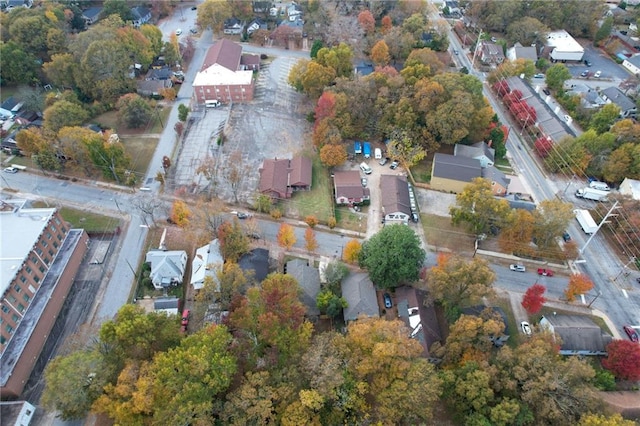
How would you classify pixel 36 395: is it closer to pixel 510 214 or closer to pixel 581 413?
pixel 581 413

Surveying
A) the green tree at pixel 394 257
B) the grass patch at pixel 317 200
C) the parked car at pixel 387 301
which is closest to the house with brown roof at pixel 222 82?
the grass patch at pixel 317 200

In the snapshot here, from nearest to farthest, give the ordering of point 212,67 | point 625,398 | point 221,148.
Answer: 1. point 625,398
2. point 221,148
3. point 212,67

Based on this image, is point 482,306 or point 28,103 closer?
point 482,306

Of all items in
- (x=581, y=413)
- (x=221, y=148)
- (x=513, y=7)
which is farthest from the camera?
(x=513, y=7)

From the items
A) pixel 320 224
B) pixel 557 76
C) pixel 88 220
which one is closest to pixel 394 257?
pixel 320 224

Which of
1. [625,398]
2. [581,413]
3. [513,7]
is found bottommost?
[625,398]

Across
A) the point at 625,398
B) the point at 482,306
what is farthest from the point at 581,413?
the point at 482,306

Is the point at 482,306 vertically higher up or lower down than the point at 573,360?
lower down
